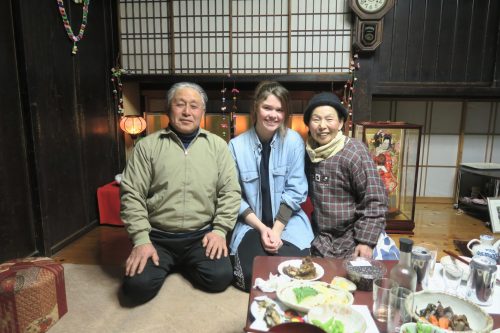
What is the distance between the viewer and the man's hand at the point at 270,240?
2.09 metres

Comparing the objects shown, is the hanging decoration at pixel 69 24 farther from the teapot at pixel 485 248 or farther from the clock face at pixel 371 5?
the teapot at pixel 485 248

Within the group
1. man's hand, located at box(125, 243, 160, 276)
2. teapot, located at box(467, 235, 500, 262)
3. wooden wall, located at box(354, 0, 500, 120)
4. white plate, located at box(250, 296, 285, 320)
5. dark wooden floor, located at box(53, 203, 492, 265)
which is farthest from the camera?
wooden wall, located at box(354, 0, 500, 120)

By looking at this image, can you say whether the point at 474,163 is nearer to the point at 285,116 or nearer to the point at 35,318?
the point at 285,116

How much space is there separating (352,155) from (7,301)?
1956mm

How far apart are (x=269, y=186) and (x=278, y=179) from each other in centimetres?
8

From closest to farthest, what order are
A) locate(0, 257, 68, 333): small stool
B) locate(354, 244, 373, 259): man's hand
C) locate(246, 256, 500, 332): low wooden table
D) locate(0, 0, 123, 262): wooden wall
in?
locate(246, 256, 500, 332): low wooden table, locate(0, 257, 68, 333): small stool, locate(354, 244, 373, 259): man's hand, locate(0, 0, 123, 262): wooden wall

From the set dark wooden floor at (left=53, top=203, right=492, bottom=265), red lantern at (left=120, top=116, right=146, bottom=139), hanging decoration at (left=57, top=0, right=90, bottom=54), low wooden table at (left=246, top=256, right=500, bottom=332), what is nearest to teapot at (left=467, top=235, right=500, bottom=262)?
low wooden table at (left=246, top=256, right=500, bottom=332)

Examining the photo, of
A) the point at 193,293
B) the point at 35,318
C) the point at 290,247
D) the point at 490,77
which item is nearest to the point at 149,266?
the point at 193,293

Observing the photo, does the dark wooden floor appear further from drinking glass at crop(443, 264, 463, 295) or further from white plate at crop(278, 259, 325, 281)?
white plate at crop(278, 259, 325, 281)

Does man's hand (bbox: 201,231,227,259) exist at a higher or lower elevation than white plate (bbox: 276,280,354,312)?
lower

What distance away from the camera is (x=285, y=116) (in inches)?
88.0

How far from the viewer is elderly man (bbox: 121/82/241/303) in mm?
2141

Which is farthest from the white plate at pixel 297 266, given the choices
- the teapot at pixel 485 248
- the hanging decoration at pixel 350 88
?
the hanging decoration at pixel 350 88

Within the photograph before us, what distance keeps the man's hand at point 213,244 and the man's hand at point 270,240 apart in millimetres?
263
